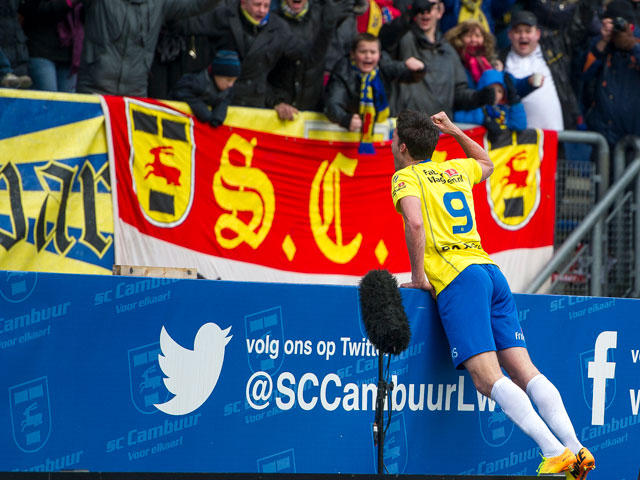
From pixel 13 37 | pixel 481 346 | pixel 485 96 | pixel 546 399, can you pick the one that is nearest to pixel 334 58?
pixel 485 96

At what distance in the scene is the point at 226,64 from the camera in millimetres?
8992

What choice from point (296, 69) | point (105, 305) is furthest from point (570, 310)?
point (296, 69)

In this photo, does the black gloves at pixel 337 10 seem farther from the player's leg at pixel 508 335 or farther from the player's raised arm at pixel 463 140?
the player's leg at pixel 508 335

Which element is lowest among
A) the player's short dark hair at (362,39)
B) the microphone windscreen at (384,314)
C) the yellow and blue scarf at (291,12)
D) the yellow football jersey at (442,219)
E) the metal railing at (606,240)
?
the metal railing at (606,240)

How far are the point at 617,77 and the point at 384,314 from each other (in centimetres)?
655

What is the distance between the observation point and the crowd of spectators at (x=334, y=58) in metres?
8.88

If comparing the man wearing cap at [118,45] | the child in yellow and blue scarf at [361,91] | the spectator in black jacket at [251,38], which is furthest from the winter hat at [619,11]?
the man wearing cap at [118,45]

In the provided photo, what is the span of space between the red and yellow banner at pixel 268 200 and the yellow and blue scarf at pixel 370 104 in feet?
0.64

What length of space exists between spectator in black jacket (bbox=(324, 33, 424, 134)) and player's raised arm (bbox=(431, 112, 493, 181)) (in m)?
2.96

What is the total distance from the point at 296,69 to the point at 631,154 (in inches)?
146

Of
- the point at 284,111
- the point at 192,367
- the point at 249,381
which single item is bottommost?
the point at 249,381

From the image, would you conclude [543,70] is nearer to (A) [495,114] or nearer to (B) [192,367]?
(A) [495,114]

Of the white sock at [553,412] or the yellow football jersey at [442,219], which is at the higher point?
the yellow football jersey at [442,219]

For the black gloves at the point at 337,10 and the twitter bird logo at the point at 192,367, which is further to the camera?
the black gloves at the point at 337,10
